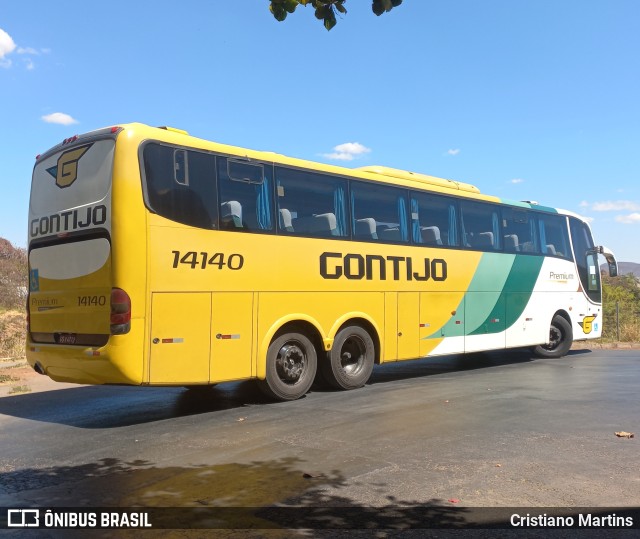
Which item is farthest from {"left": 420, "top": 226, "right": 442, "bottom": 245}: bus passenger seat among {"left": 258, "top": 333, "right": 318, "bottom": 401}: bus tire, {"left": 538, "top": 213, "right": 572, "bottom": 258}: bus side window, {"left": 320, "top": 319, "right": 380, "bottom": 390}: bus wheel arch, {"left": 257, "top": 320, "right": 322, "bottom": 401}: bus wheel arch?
{"left": 538, "top": 213, "right": 572, "bottom": 258}: bus side window

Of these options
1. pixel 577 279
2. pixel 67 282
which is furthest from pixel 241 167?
pixel 577 279

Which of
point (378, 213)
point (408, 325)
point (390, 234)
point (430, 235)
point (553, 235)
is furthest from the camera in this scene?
point (553, 235)

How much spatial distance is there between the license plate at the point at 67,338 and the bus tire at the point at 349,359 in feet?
12.9

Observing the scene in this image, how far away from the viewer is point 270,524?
4.36m

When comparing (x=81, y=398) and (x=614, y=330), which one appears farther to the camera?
(x=614, y=330)

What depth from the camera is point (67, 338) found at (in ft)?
26.9

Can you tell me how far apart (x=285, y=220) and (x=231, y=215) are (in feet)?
3.44

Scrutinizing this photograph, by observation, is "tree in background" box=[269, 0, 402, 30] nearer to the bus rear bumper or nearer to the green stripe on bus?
the bus rear bumper

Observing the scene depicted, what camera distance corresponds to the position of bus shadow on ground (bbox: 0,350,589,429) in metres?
8.59

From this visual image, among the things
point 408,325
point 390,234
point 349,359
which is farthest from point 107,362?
point 408,325

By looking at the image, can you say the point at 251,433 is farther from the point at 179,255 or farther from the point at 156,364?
A: the point at 179,255

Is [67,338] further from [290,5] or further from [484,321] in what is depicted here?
[484,321]

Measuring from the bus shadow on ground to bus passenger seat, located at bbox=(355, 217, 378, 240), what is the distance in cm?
262

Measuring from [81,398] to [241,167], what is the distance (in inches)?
190
